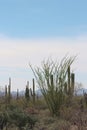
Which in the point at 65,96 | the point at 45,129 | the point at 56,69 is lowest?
the point at 45,129

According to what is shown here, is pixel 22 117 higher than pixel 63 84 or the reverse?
the reverse

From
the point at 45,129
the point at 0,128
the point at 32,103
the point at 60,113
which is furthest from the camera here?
the point at 32,103

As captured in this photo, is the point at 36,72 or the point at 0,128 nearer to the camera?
the point at 0,128

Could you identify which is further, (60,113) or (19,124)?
(60,113)

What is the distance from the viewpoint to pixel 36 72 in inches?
734

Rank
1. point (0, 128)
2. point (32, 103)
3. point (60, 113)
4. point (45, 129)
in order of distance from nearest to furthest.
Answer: point (0, 128), point (45, 129), point (60, 113), point (32, 103)

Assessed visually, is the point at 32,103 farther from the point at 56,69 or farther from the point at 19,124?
the point at 19,124

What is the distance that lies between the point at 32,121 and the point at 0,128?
2.98 ft

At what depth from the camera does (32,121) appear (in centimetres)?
1141

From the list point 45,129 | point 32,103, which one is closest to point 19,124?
A: point 45,129

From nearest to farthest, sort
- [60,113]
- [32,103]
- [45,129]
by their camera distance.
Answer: [45,129] → [60,113] → [32,103]

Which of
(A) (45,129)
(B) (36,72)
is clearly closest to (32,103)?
(B) (36,72)

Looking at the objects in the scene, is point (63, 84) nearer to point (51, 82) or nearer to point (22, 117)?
point (51, 82)

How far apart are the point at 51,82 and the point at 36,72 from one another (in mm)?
1002
